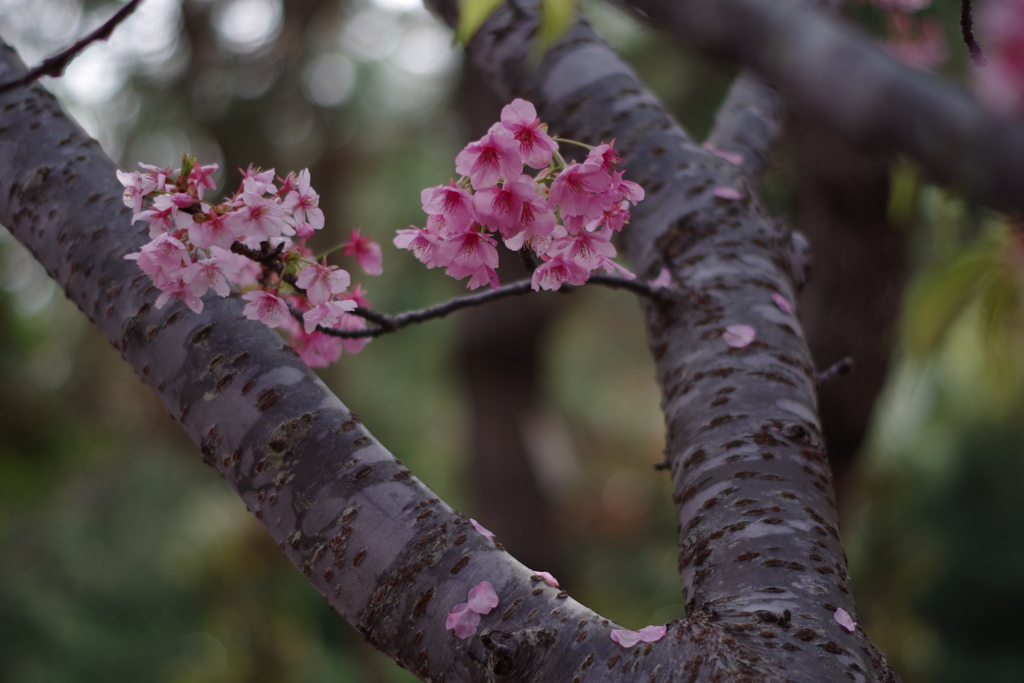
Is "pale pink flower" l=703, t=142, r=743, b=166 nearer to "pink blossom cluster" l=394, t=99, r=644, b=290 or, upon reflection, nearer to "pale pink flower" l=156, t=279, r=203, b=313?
"pink blossom cluster" l=394, t=99, r=644, b=290

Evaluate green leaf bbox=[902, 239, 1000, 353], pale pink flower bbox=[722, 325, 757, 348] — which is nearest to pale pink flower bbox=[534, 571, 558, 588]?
pale pink flower bbox=[722, 325, 757, 348]

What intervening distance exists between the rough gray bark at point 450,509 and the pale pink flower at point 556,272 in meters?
0.25

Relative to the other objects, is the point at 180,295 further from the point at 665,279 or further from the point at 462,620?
the point at 665,279

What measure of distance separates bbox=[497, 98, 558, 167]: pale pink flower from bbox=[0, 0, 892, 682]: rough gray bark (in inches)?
13.7

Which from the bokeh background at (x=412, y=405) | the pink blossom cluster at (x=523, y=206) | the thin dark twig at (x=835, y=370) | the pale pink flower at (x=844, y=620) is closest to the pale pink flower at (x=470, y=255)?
the pink blossom cluster at (x=523, y=206)

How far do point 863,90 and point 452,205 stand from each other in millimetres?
419

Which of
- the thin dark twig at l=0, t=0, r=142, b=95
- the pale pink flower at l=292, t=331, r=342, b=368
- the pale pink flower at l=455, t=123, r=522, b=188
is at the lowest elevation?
the pale pink flower at l=292, t=331, r=342, b=368

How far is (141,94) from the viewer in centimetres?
486

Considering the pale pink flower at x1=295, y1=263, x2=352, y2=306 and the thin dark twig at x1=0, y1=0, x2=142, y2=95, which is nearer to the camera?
the thin dark twig at x1=0, y1=0, x2=142, y2=95

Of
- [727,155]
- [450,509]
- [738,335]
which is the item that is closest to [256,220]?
[450,509]

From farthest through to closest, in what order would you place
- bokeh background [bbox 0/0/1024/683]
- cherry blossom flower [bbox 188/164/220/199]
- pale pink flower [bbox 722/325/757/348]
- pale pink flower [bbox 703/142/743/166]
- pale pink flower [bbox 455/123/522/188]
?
bokeh background [bbox 0/0/1024/683]
pale pink flower [bbox 703/142/743/166]
pale pink flower [bbox 722/325/757/348]
cherry blossom flower [bbox 188/164/220/199]
pale pink flower [bbox 455/123/522/188]

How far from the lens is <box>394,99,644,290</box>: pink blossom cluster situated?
2.05ft

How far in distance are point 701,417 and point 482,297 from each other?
311 mm

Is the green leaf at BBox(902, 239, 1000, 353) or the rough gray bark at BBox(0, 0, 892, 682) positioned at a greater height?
the rough gray bark at BBox(0, 0, 892, 682)
